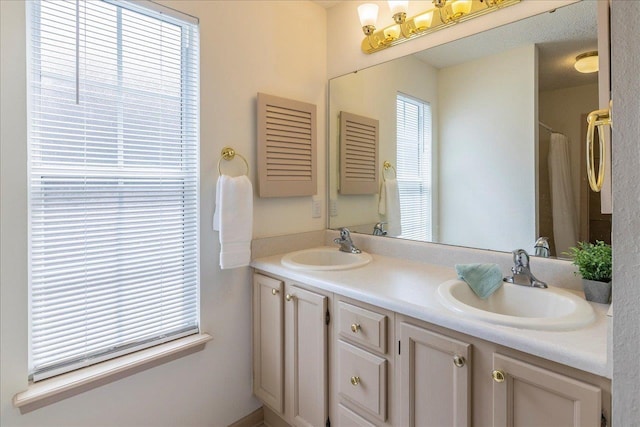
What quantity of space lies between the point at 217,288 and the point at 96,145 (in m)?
0.83

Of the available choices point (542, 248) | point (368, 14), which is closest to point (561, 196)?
point (542, 248)

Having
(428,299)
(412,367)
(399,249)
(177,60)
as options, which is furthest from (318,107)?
(412,367)

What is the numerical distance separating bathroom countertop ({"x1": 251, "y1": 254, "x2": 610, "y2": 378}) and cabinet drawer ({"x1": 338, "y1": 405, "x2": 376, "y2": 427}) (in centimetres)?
47

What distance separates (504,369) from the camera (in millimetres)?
919

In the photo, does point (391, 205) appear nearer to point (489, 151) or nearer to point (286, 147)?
point (489, 151)

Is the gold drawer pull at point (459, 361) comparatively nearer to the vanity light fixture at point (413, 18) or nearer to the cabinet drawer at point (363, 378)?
the cabinet drawer at point (363, 378)

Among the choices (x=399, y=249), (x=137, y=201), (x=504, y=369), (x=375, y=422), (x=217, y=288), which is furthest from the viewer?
(x=399, y=249)

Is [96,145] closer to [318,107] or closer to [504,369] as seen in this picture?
[318,107]

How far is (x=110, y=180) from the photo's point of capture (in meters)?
1.37

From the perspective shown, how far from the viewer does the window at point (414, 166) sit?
1.77m

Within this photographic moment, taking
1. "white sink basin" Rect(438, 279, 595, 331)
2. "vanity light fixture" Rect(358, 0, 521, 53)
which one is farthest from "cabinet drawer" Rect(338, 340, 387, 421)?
"vanity light fixture" Rect(358, 0, 521, 53)

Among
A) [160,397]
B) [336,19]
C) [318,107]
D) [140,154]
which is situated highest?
[336,19]

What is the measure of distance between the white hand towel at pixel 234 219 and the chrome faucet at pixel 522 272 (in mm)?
1162

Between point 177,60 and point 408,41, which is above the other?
point 408,41
